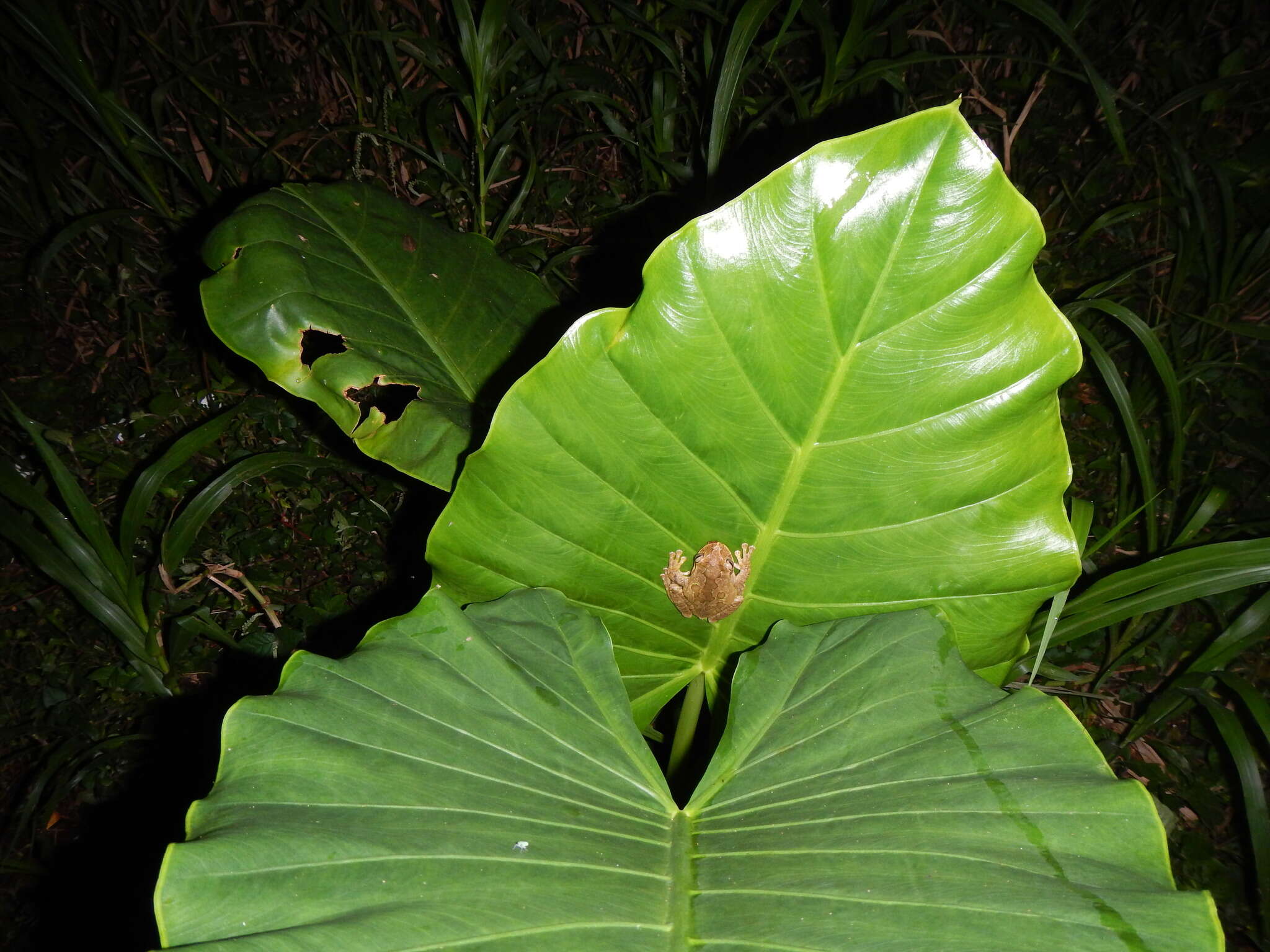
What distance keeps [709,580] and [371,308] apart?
1.82 ft

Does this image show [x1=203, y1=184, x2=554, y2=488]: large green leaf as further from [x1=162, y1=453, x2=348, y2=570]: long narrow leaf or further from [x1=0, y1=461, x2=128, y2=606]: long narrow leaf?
[x1=0, y1=461, x2=128, y2=606]: long narrow leaf

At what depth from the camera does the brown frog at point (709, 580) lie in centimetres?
69

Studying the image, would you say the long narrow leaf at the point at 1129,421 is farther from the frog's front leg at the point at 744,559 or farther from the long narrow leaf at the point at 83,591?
the long narrow leaf at the point at 83,591

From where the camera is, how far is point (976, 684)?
2.02 ft

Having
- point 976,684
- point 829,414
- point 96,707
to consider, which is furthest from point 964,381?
point 96,707

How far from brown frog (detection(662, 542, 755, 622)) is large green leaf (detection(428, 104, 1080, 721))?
0.4 inches

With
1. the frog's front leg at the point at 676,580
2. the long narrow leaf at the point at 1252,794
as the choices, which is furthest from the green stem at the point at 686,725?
the long narrow leaf at the point at 1252,794

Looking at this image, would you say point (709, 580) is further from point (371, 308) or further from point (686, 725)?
point (371, 308)

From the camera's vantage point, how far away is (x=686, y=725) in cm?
88

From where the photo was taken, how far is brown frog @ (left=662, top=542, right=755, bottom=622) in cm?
69

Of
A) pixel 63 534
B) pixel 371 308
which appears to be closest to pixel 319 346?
pixel 371 308

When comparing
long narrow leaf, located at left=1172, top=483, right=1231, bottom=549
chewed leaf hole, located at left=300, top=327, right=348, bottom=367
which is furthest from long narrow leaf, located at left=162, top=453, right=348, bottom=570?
long narrow leaf, located at left=1172, top=483, right=1231, bottom=549

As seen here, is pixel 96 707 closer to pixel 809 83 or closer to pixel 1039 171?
pixel 809 83

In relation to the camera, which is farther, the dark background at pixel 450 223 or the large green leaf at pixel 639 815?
the dark background at pixel 450 223
